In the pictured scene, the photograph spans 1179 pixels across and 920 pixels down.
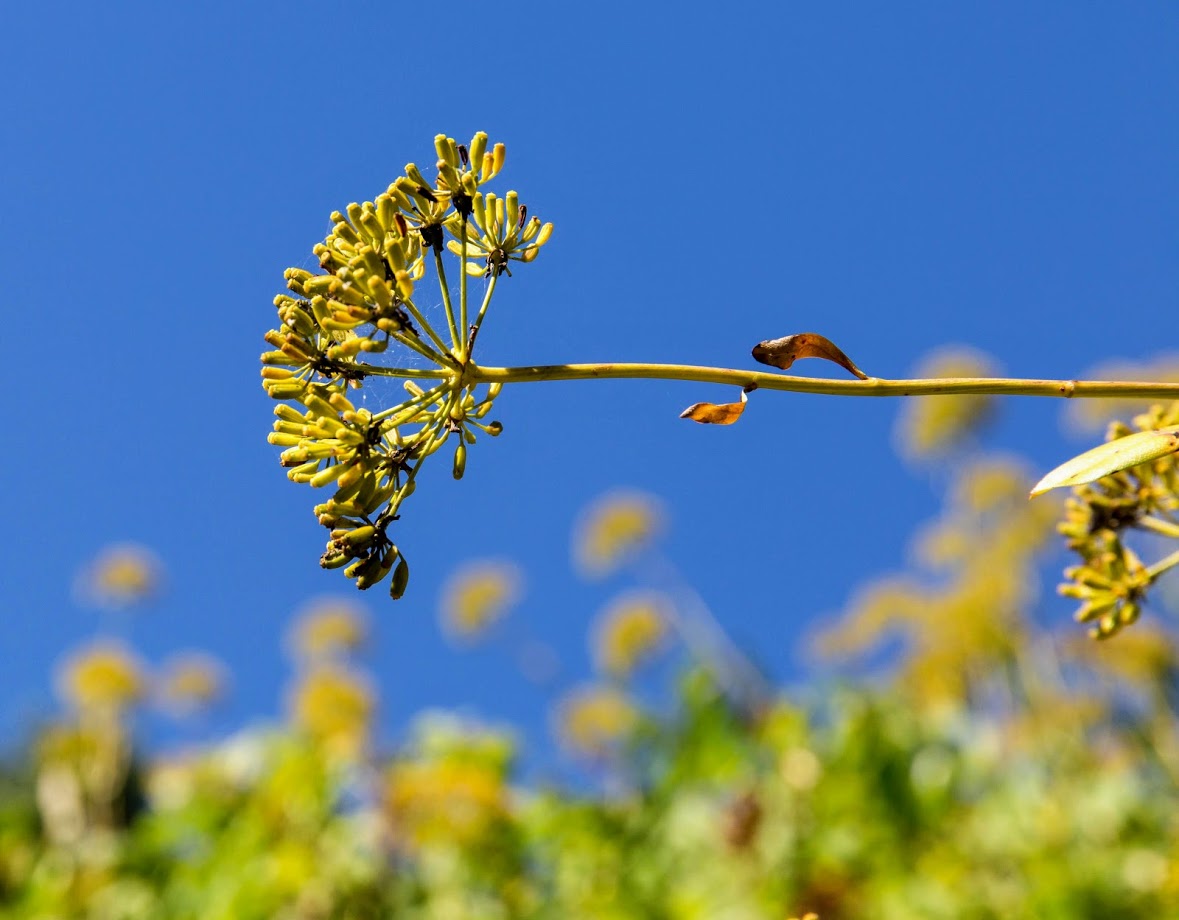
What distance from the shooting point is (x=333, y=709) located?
974 centimetres

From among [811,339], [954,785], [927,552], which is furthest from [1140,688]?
[811,339]

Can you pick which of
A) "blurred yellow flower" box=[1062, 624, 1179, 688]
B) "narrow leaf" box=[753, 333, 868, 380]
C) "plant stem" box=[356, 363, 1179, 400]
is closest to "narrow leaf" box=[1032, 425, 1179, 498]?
"plant stem" box=[356, 363, 1179, 400]

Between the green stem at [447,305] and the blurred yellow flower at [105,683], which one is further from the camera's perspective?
the blurred yellow flower at [105,683]

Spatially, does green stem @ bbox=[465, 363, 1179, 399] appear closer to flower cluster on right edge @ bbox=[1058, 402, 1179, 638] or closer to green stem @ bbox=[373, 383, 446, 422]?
green stem @ bbox=[373, 383, 446, 422]

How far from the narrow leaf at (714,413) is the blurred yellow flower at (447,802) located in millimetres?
5647

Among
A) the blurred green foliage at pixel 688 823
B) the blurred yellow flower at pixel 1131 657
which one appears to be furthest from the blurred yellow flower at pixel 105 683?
the blurred yellow flower at pixel 1131 657

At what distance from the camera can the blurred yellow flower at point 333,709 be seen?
875cm

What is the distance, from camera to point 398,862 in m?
7.19

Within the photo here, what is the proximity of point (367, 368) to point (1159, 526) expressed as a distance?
135 centimetres

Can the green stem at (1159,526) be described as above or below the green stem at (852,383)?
above

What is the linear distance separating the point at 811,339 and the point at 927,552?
10400 millimetres

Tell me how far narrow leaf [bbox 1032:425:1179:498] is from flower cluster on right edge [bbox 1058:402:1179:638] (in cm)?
62

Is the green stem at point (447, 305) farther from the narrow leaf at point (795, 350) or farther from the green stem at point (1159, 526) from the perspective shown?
the green stem at point (1159, 526)

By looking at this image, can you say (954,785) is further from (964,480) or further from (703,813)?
(964,480)
